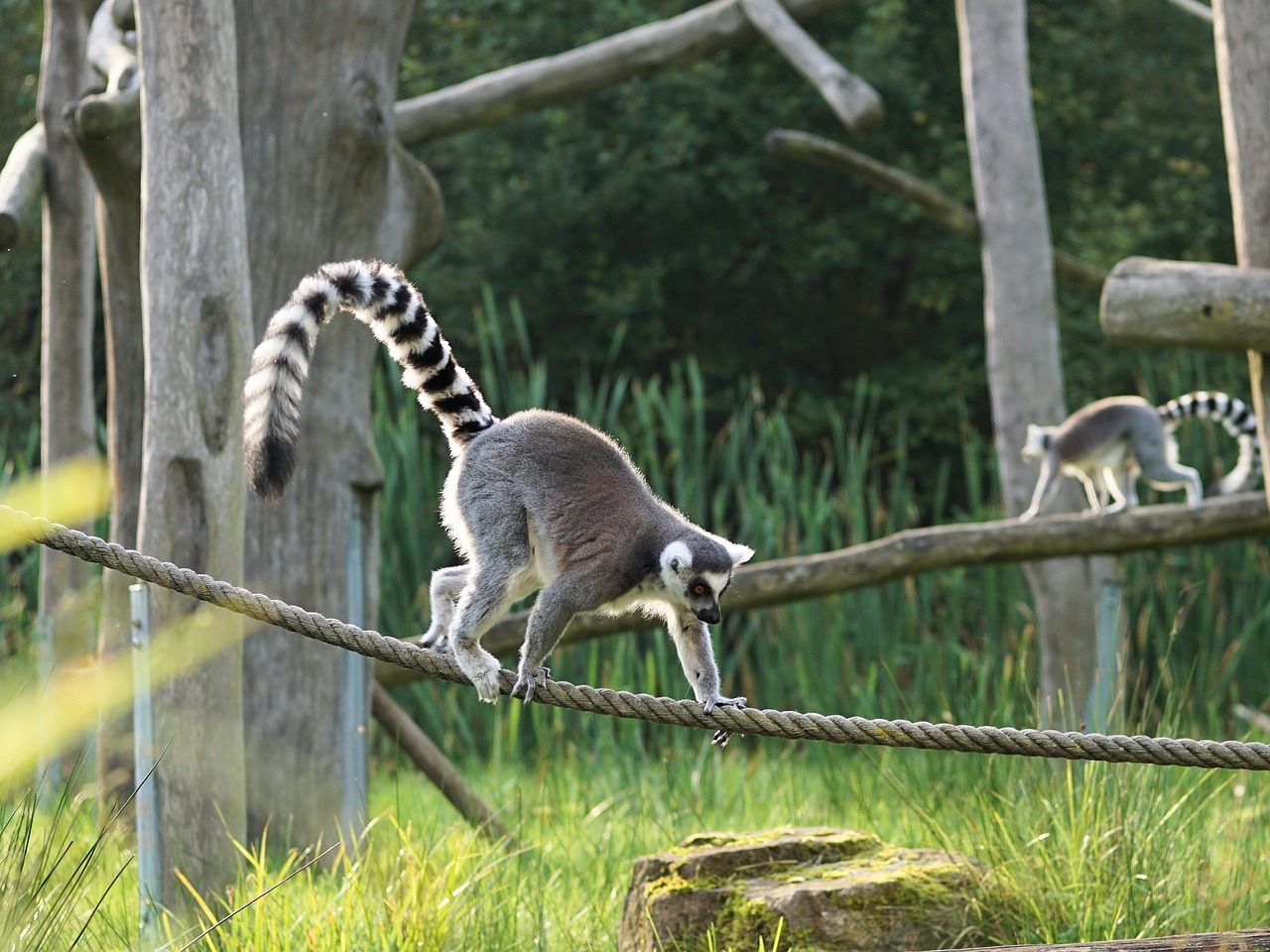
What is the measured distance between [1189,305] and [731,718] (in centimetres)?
193

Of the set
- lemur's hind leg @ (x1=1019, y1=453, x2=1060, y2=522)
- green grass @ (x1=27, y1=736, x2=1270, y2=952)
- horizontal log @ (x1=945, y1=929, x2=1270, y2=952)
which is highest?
lemur's hind leg @ (x1=1019, y1=453, x2=1060, y2=522)

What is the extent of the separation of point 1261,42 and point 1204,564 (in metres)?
3.88

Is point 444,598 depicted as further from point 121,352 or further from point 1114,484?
point 1114,484

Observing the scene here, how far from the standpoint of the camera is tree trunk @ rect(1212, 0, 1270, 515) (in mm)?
3725

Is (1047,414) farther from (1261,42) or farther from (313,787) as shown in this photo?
(313,787)

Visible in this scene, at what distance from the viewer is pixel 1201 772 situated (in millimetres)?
3963

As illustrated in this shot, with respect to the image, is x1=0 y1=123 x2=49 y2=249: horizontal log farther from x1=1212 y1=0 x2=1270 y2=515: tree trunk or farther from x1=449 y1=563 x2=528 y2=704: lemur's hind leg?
x1=1212 y1=0 x2=1270 y2=515: tree trunk

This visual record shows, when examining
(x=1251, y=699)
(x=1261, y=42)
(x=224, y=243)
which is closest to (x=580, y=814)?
(x=224, y=243)

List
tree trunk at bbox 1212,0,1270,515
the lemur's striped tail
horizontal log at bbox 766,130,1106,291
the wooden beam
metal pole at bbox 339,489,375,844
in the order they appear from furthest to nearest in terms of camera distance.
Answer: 1. horizontal log at bbox 766,130,1106,291
2. the wooden beam
3. metal pole at bbox 339,489,375,844
4. tree trunk at bbox 1212,0,1270,515
5. the lemur's striped tail

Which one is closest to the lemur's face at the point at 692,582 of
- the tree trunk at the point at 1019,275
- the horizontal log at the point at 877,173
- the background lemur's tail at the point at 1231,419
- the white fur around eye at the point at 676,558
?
the white fur around eye at the point at 676,558

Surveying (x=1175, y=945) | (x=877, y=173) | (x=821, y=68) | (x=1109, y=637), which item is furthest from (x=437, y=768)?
(x=877, y=173)

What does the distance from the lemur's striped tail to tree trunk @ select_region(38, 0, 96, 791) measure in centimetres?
250

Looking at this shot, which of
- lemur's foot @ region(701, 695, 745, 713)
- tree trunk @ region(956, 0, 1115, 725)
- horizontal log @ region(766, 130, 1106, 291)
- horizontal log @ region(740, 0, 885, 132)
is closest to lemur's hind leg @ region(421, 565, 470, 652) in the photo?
lemur's foot @ region(701, 695, 745, 713)

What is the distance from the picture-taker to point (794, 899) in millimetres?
2893
